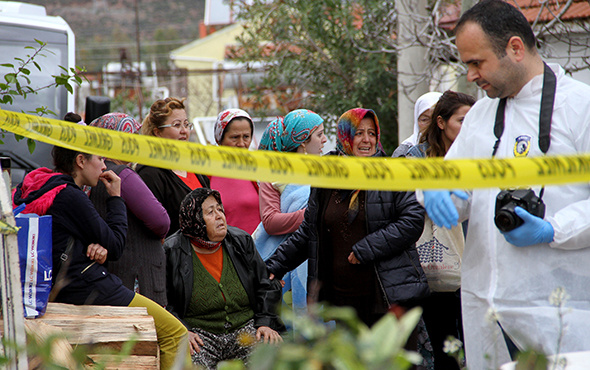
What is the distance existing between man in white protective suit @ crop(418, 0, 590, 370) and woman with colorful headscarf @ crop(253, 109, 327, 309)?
1.81 meters

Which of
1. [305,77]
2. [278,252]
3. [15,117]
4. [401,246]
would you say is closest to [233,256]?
[278,252]

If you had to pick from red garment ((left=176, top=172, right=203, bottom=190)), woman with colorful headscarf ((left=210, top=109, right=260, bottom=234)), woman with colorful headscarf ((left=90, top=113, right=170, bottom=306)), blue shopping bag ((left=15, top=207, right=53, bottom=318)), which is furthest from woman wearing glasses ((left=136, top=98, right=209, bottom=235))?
blue shopping bag ((left=15, top=207, right=53, bottom=318))

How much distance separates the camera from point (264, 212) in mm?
4578

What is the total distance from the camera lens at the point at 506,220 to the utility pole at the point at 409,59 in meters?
5.47

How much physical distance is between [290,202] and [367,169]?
2.48 meters

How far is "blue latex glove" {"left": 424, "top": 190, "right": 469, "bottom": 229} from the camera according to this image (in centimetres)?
261

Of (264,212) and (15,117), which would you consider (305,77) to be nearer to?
(264,212)

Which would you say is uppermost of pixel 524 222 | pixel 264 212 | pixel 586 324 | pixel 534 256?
pixel 524 222

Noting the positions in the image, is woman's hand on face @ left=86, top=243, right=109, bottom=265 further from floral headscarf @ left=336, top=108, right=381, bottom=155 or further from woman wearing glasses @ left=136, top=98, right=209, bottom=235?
floral headscarf @ left=336, top=108, right=381, bottom=155

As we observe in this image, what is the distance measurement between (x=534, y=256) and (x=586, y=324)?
296mm

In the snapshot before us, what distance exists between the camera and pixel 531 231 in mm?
2477

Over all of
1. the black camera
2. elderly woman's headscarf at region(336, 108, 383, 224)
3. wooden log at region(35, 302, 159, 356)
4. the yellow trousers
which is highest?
the black camera

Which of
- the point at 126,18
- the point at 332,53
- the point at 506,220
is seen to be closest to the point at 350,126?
the point at 506,220

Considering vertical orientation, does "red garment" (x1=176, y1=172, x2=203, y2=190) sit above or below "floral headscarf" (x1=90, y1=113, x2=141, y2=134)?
below
